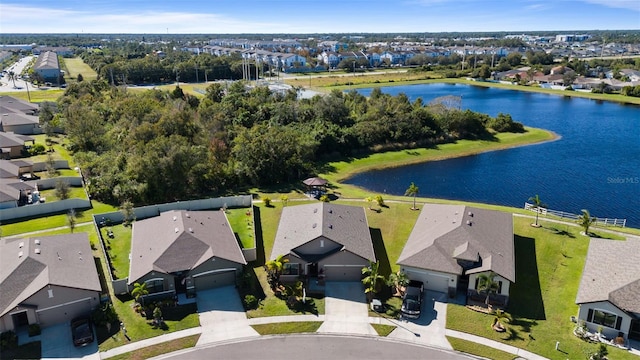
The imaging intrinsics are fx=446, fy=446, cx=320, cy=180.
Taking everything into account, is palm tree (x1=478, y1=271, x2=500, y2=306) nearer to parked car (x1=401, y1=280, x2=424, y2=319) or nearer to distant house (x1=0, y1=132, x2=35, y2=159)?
parked car (x1=401, y1=280, x2=424, y2=319)

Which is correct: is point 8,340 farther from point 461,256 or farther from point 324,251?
point 461,256

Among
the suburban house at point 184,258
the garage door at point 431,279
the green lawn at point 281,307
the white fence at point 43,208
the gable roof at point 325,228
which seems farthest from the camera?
the white fence at point 43,208

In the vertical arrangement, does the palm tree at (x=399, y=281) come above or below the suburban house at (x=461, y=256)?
below

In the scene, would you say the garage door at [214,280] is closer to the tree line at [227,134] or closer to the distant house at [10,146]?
the tree line at [227,134]

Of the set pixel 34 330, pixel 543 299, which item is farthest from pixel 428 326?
pixel 34 330

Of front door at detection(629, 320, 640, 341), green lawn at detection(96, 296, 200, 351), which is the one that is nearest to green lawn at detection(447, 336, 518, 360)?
front door at detection(629, 320, 640, 341)

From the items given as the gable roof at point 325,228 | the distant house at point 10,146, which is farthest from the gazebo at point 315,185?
the distant house at point 10,146

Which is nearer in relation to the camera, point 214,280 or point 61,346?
point 61,346
